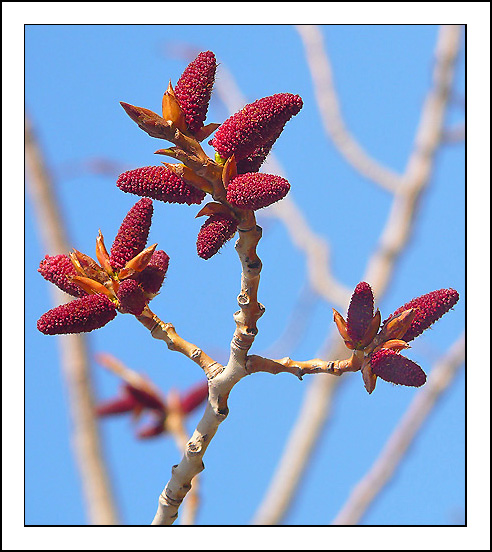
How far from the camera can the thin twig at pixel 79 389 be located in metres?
2.90

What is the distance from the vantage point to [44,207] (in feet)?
9.91

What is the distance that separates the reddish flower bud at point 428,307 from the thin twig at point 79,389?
6.08ft

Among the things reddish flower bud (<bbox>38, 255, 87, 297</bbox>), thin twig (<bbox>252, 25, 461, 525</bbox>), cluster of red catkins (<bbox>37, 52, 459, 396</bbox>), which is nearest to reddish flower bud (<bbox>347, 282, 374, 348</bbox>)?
cluster of red catkins (<bbox>37, 52, 459, 396</bbox>)

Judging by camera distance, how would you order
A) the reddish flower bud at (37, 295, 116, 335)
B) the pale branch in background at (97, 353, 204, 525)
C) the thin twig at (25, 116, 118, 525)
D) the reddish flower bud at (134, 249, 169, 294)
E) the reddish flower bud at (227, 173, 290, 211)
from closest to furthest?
the reddish flower bud at (227, 173, 290, 211)
the reddish flower bud at (37, 295, 116, 335)
the reddish flower bud at (134, 249, 169, 294)
the pale branch in background at (97, 353, 204, 525)
the thin twig at (25, 116, 118, 525)

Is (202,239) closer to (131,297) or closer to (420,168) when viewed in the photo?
(131,297)

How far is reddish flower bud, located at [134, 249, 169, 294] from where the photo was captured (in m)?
1.34

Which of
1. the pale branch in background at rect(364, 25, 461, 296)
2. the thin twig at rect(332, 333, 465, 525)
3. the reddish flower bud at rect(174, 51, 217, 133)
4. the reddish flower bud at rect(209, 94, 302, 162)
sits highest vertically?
the pale branch in background at rect(364, 25, 461, 296)

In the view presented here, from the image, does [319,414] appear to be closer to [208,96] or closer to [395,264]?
[395,264]

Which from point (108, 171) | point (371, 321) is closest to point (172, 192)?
point (371, 321)

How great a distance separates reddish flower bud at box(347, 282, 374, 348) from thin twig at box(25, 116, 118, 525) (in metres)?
1.79

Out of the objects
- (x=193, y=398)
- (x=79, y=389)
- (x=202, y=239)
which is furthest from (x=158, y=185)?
(x=79, y=389)

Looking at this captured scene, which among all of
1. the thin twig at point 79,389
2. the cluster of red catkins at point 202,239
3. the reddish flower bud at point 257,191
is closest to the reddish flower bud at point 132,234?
the cluster of red catkins at point 202,239

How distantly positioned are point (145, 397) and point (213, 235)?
109 centimetres

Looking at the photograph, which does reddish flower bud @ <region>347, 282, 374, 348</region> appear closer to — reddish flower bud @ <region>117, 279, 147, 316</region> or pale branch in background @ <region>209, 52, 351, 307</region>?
reddish flower bud @ <region>117, 279, 147, 316</region>
